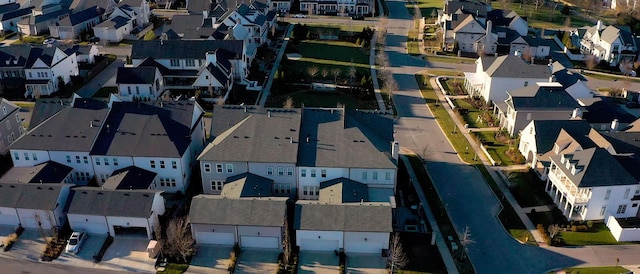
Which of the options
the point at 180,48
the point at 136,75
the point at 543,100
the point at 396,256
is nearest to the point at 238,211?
the point at 396,256

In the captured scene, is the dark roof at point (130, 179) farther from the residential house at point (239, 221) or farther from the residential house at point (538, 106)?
the residential house at point (538, 106)

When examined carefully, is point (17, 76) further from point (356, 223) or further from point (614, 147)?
point (614, 147)

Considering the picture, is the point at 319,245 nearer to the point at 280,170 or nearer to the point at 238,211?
the point at 238,211

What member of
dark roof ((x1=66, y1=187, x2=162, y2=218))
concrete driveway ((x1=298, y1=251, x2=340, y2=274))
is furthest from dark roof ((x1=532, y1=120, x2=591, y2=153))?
dark roof ((x1=66, y1=187, x2=162, y2=218))

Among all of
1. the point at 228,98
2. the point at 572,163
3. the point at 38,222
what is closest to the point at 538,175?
the point at 572,163

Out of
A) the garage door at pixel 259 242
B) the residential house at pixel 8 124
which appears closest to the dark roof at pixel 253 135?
the garage door at pixel 259 242

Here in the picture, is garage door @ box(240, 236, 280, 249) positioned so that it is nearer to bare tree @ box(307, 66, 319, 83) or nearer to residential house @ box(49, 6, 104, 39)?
bare tree @ box(307, 66, 319, 83)
